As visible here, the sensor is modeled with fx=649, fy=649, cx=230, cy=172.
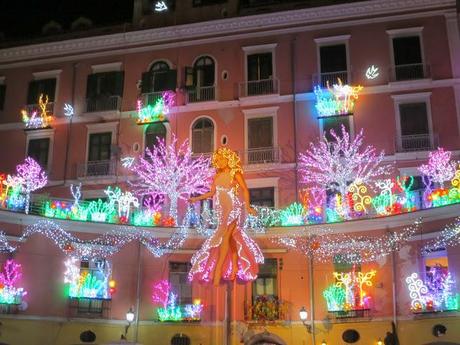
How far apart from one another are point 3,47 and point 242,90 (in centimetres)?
1402

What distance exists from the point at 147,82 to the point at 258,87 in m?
5.86

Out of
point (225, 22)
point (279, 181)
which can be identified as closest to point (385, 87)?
point (279, 181)

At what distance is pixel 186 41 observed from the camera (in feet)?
111

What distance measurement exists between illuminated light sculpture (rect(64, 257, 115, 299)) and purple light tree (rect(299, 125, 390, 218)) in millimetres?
9962

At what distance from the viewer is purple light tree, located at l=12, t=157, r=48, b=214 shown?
30.7 m

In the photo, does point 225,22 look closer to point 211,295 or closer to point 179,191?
point 179,191

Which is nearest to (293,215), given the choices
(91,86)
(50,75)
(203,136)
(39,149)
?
(203,136)

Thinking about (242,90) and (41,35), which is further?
(41,35)

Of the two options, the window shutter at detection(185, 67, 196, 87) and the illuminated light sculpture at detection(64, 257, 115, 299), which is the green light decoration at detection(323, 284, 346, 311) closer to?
the illuminated light sculpture at detection(64, 257, 115, 299)

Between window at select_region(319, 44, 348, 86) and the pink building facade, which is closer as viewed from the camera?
Result: the pink building facade

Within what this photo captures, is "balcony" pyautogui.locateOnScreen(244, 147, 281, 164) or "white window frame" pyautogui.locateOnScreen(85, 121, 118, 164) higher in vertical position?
"white window frame" pyautogui.locateOnScreen(85, 121, 118, 164)

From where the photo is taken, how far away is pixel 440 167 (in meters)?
27.6

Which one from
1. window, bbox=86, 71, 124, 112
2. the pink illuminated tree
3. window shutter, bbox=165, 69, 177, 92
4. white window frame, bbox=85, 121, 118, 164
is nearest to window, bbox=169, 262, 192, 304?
white window frame, bbox=85, 121, 118, 164

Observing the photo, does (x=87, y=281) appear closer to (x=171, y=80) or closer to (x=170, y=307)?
(x=170, y=307)
